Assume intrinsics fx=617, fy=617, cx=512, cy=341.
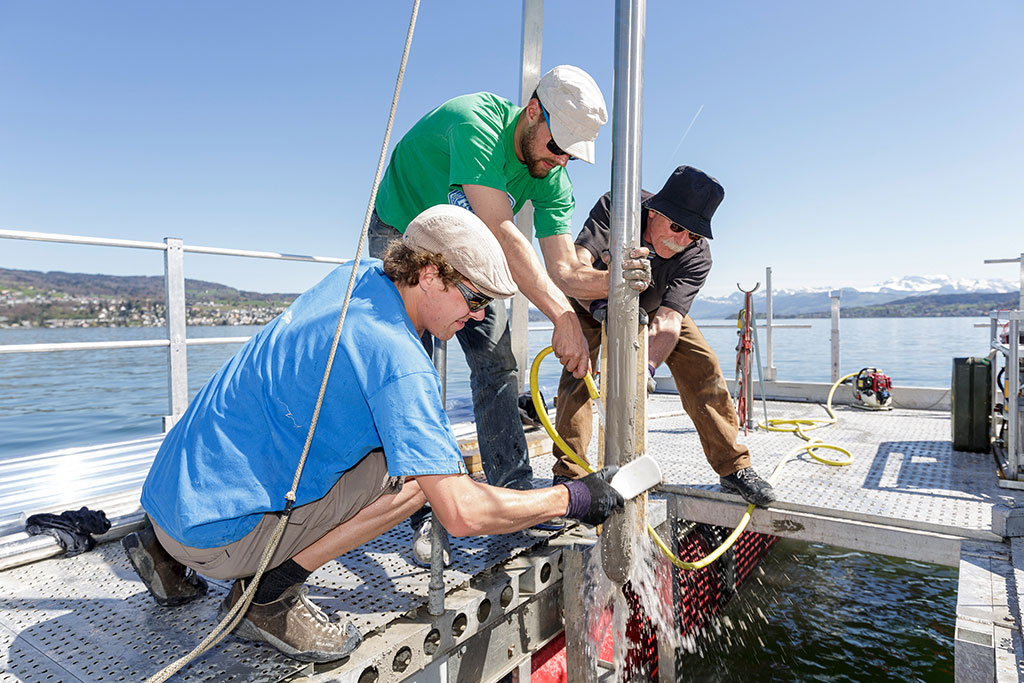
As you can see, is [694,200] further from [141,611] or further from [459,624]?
[141,611]

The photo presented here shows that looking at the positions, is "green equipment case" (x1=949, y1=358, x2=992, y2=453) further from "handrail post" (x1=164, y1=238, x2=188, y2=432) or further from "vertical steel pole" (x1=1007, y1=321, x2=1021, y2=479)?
"handrail post" (x1=164, y1=238, x2=188, y2=432)

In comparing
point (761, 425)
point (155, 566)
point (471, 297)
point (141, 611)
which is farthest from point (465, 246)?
point (761, 425)

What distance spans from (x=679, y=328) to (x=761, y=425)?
7.69ft

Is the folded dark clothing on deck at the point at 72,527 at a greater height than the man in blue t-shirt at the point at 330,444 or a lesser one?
lesser

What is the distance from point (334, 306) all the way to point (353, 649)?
832mm

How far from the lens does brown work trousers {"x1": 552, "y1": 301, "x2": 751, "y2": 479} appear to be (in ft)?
9.29

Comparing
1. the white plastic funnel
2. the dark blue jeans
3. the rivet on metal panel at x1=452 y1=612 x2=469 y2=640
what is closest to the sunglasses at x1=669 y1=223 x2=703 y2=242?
the dark blue jeans

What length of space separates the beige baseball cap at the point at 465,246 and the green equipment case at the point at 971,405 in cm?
356

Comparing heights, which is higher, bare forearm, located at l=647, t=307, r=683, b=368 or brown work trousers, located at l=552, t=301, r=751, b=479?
bare forearm, located at l=647, t=307, r=683, b=368

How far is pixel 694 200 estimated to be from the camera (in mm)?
2592

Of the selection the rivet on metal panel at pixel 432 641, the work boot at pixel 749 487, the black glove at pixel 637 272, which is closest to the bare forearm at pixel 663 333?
the work boot at pixel 749 487

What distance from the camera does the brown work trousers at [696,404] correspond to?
9.29ft

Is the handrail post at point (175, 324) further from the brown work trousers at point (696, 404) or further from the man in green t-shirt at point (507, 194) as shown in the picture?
the brown work trousers at point (696, 404)

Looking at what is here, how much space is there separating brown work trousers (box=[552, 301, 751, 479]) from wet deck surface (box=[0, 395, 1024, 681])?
0.22 metres
